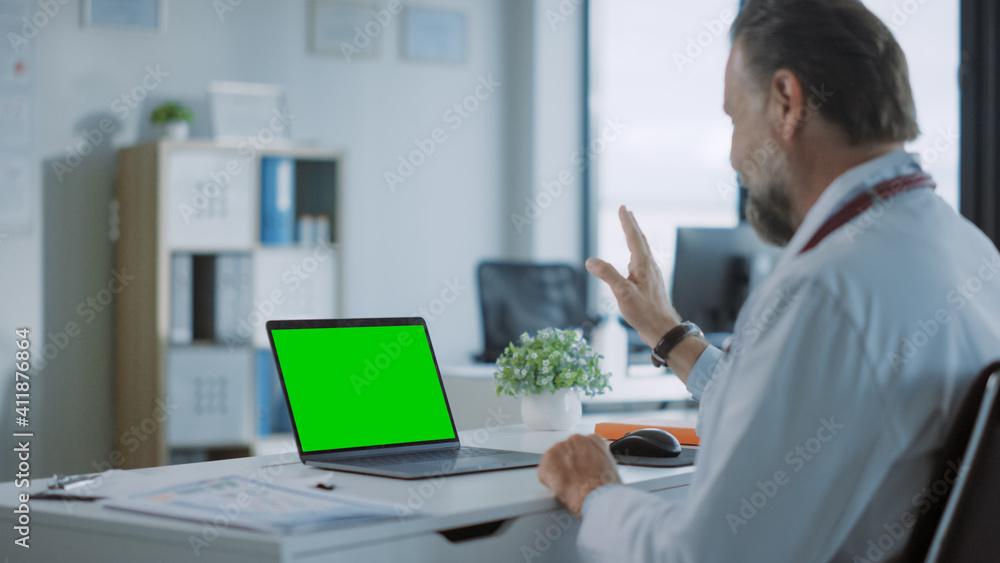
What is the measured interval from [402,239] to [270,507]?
3.88 metres

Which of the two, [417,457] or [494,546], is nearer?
[494,546]

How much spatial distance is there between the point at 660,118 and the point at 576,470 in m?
4.04

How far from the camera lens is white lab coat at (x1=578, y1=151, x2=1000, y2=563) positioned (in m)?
1.05

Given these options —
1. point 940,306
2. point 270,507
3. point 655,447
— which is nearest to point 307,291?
point 655,447

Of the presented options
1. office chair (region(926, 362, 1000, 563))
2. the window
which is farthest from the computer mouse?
the window

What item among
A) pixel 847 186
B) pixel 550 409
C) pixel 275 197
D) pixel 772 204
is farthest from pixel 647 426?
pixel 275 197

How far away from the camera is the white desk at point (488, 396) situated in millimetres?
2713

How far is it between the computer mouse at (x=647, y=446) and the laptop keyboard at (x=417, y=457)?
214 millimetres

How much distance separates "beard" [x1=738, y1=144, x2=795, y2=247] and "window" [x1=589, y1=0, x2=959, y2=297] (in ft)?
10.5

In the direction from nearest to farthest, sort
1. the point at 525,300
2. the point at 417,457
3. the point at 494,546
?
the point at 494,546, the point at 417,457, the point at 525,300

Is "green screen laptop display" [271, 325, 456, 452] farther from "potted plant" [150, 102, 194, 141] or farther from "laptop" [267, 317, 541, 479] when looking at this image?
"potted plant" [150, 102, 194, 141]

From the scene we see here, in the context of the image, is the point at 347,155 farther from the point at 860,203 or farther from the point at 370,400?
the point at 860,203

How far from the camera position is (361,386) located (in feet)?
5.44

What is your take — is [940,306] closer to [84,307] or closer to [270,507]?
[270,507]
